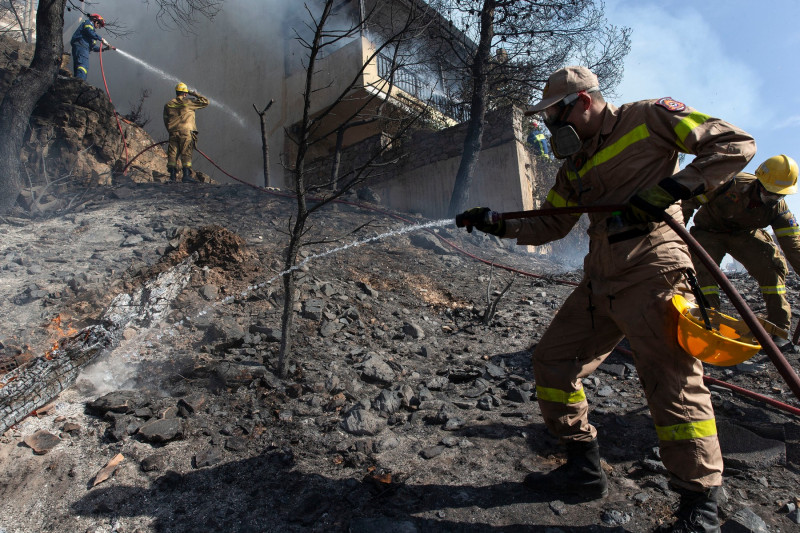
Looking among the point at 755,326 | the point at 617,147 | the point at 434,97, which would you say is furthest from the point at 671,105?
the point at 434,97

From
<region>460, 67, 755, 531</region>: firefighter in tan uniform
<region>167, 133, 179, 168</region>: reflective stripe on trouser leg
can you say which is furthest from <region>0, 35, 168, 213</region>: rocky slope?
<region>460, 67, 755, 531</region>: firefighter in tan uniform

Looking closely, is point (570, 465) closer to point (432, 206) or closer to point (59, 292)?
point (59, 292)

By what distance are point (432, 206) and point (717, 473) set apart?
1038 centimetres

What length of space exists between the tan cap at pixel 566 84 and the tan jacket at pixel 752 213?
2.50 m

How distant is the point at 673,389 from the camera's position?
187 centimetres

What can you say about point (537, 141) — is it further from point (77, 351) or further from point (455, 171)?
point (77, 351)

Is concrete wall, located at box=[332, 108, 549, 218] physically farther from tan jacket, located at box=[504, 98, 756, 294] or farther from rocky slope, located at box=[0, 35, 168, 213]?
tan jacket, located at box=[504, 98, 756, 294]

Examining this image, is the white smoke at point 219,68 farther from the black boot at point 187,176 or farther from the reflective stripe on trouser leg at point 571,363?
the reflective stripe on trouser leg at point 571,363

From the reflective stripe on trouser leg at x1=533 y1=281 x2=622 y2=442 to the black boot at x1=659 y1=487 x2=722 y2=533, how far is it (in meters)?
0.47

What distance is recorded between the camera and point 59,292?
14.3 feet

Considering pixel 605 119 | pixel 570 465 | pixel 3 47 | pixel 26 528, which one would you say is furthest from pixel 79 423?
pixel 3 47

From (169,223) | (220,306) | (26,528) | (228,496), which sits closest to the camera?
(26,528)

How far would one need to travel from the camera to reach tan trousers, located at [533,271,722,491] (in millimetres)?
1834

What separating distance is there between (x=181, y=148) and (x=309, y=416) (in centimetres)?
839
